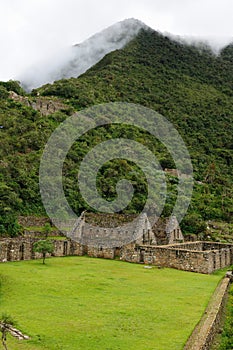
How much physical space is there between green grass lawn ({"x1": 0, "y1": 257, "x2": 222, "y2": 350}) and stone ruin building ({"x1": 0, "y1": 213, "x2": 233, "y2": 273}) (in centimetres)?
143

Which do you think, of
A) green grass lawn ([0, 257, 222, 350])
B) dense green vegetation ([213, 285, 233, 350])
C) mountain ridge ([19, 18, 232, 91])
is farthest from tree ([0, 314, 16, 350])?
mountain ridge ([19, 18, 232, 91])

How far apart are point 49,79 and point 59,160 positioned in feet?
255

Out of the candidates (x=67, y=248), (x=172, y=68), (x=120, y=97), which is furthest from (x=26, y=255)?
(x=172, y=68)

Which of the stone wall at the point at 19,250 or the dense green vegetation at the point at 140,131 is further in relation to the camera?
the dense green vegetation at the point at 140,131

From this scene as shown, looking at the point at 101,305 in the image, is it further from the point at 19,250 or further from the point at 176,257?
the point at 176,257

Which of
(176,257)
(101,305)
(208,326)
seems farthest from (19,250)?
(208,326)

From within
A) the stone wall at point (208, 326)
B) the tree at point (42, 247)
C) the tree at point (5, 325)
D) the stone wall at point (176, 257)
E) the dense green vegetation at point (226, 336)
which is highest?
the tree at point (42, 247)

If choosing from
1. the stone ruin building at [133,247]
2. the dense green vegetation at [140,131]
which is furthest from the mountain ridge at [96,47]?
the stone ruin building at [133,247]

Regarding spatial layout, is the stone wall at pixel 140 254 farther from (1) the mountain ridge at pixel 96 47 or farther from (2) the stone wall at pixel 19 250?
(1) the mountain ridge at pixel 96 47

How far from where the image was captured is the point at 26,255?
82.0ft

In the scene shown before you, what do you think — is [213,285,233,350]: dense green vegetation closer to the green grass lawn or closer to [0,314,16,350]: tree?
the green grass lawn

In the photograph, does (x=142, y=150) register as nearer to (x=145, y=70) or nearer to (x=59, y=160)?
(x=59, y=160)

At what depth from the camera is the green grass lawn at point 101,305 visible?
1234 cm

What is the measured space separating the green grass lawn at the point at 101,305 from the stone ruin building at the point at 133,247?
143 centimetres
